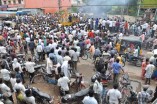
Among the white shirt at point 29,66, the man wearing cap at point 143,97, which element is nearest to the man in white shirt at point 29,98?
the white shirt at point 29,66

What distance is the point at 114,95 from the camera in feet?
29.1

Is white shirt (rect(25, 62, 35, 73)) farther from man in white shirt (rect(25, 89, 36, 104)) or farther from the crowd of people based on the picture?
man in white shirt (rect(25, 89, 36, 104))

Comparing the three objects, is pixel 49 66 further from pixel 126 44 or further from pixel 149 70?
pixel 126 44

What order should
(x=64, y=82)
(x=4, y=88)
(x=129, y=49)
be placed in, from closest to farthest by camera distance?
(x=4, y=88), (x=64, y=82), (x=129, y=49)

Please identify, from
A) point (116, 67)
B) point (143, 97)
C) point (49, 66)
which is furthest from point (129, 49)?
point (143, 97)

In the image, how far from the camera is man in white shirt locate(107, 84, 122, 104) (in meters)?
8.83

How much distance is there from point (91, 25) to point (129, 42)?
25.7 ft

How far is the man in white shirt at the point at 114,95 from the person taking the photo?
8828mm

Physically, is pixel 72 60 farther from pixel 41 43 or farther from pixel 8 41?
pixel 8 41

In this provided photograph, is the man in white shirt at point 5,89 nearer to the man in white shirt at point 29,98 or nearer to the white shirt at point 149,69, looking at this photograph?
the man in white shirt at point 29,98

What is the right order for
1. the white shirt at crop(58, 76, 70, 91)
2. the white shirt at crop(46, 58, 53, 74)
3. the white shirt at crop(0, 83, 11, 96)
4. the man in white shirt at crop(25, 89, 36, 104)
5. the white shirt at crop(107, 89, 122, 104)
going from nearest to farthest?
1. the man in white shirt at crop(25, 89, 36, 104)
2. the white shirt at crop(107, 89, 122, 104)
3. the white shirt at crop(0, 83, 11, 96)
4. the white shirt at crop(58, 76, 70, 91)
5. the white shirt at crop(46, 58, 53, 74)

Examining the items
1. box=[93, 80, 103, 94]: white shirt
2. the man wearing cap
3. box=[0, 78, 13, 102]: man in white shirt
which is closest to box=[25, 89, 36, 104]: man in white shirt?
box=[0, 78, 13, 102]: man in white shirt

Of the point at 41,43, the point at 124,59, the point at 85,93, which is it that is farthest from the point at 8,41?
the point at 85,93

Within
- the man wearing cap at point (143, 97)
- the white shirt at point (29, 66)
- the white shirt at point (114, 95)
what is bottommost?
the man wearing cap at point (143, 97)
